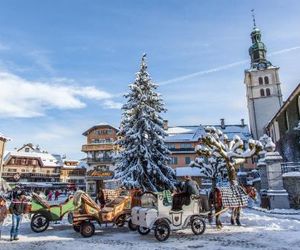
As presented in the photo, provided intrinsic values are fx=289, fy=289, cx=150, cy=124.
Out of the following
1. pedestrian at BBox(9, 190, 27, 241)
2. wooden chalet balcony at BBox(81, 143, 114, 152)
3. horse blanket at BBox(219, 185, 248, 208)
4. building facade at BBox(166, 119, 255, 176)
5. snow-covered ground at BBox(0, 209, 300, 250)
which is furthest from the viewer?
building facade at BBox(166, 119, 255, 176)

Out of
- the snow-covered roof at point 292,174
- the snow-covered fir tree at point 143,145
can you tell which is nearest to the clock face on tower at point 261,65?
the snow-covered fir tree at point 143,145

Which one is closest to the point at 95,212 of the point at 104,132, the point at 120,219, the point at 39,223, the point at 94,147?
the point at 120,219

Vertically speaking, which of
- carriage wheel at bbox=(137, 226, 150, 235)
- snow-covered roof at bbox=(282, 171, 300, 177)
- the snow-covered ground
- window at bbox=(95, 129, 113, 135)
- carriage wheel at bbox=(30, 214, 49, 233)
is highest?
window at bbox=(95, 129, 113, 135)

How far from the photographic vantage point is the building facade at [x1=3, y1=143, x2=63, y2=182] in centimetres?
6564

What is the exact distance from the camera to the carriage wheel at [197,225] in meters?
10.5

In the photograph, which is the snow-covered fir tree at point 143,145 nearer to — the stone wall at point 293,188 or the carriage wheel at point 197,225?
the stone wall at point 293,188

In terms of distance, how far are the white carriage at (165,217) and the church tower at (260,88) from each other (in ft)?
157

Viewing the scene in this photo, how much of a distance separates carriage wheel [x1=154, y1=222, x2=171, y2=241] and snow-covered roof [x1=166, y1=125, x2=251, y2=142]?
47.6m

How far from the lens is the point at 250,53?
6162 centimetres

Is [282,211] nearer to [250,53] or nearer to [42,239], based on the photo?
[42,239]

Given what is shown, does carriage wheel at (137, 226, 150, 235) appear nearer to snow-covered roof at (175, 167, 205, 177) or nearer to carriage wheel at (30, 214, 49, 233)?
carriage wheel at (30, 214, 49, 233)

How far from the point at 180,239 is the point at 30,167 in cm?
6612

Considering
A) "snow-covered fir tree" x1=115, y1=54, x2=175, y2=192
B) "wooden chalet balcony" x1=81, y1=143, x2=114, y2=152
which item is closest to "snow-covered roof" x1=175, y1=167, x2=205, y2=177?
"wooden chalet balcony" x1=81, y1=143, x2=114, y2=152

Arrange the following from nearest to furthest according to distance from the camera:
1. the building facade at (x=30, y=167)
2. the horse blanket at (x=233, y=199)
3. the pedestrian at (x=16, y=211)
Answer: the pedestrian at (x=16, y=211) → the horse blanket at (x=233, y=199) → the building facade at (x=30, y=167)
